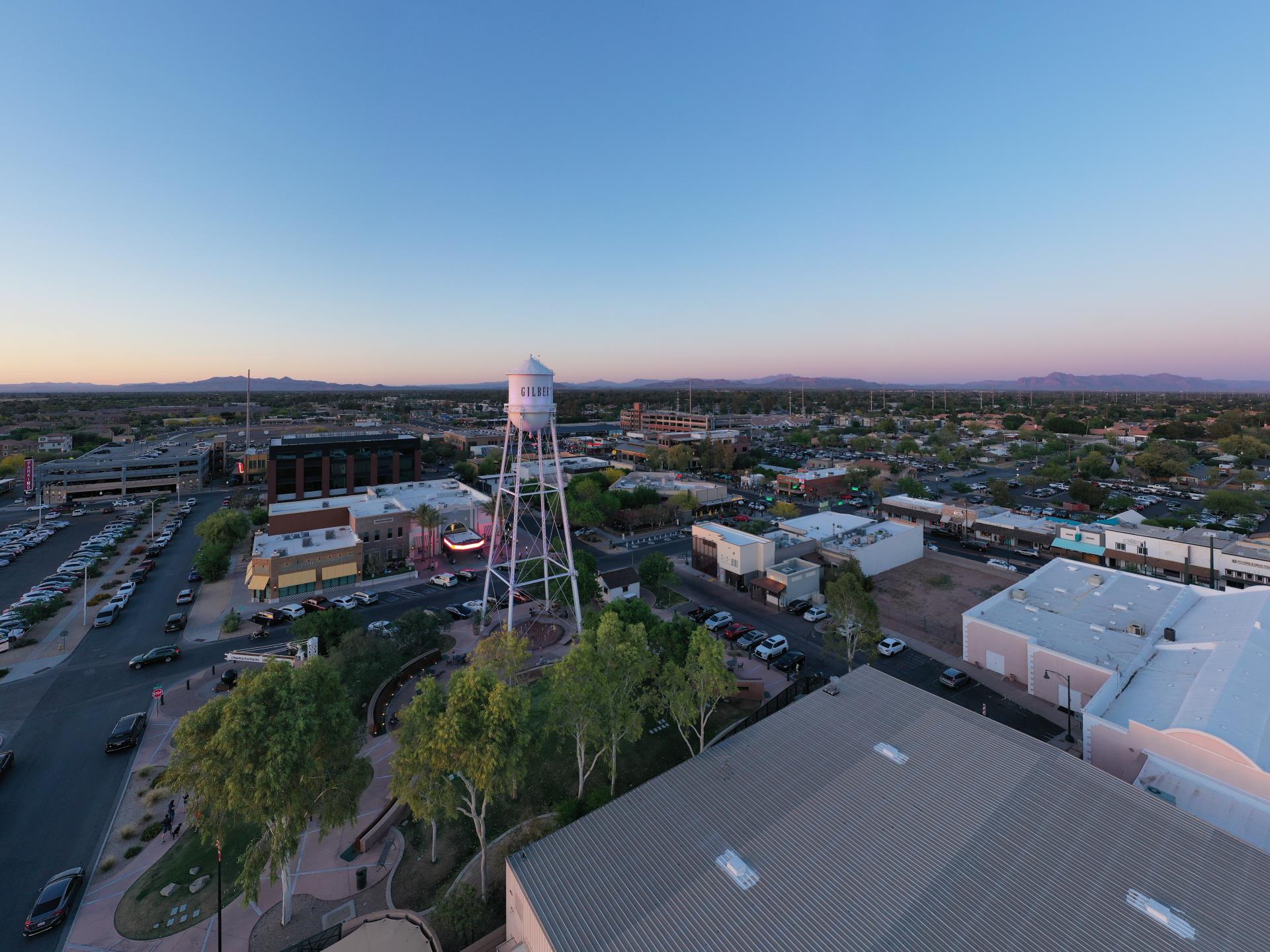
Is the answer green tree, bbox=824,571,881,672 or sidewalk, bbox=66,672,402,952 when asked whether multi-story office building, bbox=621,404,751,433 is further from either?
sidewalk, bbox=66,672,402,952

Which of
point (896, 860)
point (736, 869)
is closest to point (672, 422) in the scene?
point (896, 860)

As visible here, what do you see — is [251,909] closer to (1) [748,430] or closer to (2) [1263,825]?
(2) [1263,825]

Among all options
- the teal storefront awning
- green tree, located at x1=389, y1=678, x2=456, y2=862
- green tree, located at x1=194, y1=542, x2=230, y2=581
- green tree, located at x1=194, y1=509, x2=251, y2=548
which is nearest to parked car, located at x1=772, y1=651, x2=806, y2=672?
green tree, located at x1=389, y1=678, x2=456, y2=862

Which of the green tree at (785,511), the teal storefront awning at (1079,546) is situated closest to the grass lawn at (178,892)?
the green tree at (785,511)

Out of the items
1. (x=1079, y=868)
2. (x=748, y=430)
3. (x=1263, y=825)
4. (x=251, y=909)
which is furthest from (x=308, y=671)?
(x=748, y=430)

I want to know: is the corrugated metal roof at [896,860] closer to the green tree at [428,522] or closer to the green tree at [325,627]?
the green tree at [325,627]

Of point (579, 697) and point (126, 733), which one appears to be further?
point (126, 733)

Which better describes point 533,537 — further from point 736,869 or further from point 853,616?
point 736,869
